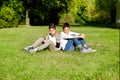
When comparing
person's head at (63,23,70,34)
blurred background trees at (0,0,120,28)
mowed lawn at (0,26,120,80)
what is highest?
person's head at (63,23,70,34)

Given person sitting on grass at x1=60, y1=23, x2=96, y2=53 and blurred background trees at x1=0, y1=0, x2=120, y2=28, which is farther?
blurred background trees at x1=0, y1=0, x2=120, y2=28

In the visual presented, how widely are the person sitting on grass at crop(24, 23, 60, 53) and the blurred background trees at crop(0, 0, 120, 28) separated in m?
22.7

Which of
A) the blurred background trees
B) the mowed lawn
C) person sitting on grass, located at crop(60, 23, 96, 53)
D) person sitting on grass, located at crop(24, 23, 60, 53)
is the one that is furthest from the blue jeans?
the blurred background trees

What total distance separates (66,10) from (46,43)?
3021 centimetres

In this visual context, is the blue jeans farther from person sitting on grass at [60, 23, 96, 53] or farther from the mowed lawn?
the mowed lawn

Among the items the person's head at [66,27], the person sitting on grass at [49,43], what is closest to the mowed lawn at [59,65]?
the person sitting on grass at [49,43]

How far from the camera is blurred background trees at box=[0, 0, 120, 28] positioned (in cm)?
3700

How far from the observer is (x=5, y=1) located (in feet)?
126

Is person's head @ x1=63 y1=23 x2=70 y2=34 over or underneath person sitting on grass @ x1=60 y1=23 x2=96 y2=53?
over

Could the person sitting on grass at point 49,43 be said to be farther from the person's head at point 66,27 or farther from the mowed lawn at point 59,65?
the person's head at point 66,27

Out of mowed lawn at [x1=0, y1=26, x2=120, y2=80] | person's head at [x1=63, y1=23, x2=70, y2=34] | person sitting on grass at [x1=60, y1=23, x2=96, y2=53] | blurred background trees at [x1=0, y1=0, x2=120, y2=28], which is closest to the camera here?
mowed lawn at [x1=0, y1=26, x2=120, y2=80]

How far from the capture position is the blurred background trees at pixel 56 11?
37.0 m

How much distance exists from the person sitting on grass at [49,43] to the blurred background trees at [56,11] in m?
22.7

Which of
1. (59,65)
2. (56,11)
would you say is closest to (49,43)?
(59,65)
